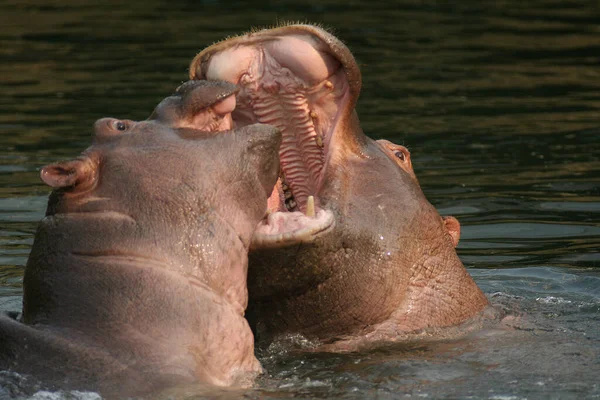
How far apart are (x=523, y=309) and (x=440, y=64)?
9063 millimetres

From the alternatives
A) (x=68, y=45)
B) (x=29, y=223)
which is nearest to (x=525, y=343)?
(x=29, y=223)

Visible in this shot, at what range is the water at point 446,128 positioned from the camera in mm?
5730

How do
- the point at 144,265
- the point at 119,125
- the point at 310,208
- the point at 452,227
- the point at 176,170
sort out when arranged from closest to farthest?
1. the point at 144,265
2. the point at 176,170
3. the point at 119,125
4. the point at 310,208
5. the point at 452,227

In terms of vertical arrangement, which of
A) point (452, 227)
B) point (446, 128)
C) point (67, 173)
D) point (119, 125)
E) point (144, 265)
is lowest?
point (446, 128)

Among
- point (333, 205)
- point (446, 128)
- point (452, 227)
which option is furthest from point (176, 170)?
point (446, 128)

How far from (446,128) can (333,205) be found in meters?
7.10

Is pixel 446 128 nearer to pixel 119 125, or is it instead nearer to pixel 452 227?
pixel 452 227

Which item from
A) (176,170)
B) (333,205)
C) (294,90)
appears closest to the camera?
(176,170)

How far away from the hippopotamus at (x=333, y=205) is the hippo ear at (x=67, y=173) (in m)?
0.92

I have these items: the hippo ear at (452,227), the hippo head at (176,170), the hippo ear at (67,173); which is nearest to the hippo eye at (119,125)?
the hippo head at (176,170)

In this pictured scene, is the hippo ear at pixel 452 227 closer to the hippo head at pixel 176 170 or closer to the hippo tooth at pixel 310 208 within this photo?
the hippo tooth at pixel 310 208

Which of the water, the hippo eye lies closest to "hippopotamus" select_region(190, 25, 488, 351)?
the water

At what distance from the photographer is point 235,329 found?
16.6ft

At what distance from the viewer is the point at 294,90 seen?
6.04 m
